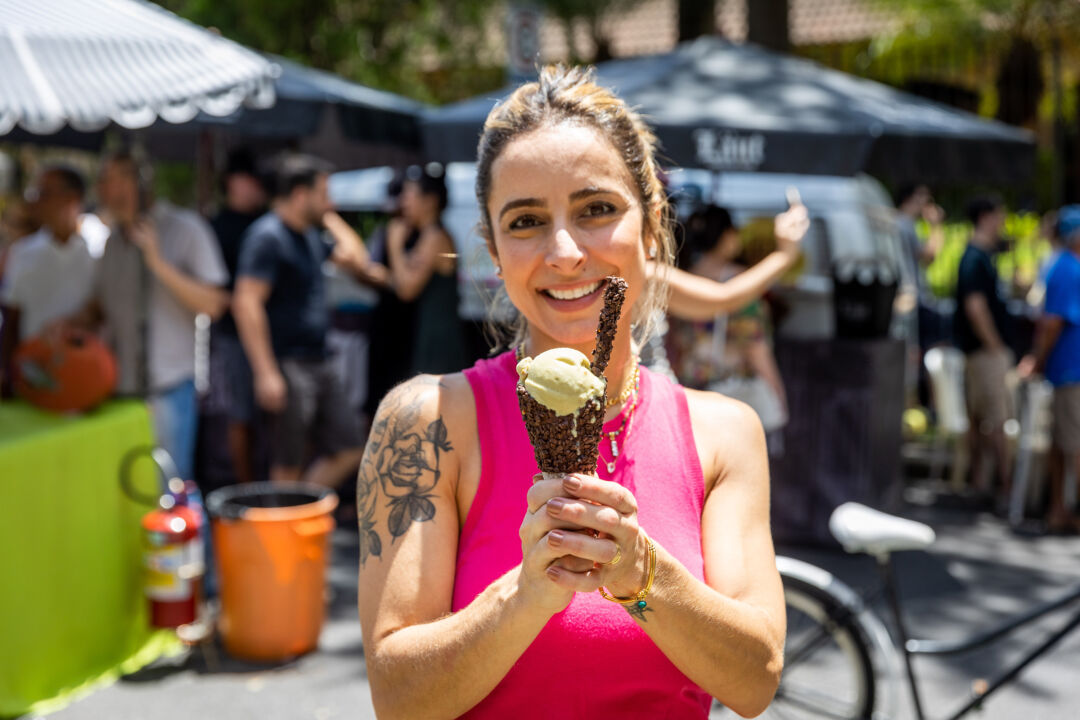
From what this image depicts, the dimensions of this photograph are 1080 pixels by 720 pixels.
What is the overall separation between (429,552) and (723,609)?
0.47m

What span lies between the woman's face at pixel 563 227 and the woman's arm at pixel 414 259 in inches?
190

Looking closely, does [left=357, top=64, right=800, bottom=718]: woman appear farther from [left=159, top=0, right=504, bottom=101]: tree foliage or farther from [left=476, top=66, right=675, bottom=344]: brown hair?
[left=159, top=0, right=504, bottom=101]: tree foliage

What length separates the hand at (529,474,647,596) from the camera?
1.35 m

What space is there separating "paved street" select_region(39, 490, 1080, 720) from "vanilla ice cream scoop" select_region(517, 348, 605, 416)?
336 centimetres

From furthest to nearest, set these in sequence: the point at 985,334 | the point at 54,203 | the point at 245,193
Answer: the point at 985,334 < the point at 245,193 < the point at 54,203

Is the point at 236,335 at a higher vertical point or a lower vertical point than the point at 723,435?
lower

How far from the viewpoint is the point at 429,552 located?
167cm

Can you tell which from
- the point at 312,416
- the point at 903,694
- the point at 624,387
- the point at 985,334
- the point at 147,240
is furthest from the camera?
the point at 985,334

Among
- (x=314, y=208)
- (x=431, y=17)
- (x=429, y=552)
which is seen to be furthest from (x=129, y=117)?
(x=431, y=17)

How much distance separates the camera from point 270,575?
185 inches

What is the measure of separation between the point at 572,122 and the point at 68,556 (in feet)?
11.5

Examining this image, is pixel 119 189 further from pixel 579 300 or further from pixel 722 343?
pixel 579 300

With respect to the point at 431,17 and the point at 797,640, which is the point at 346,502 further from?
the point at 431,17

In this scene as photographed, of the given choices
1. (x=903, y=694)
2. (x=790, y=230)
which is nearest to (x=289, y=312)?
(x=790, y=230)
